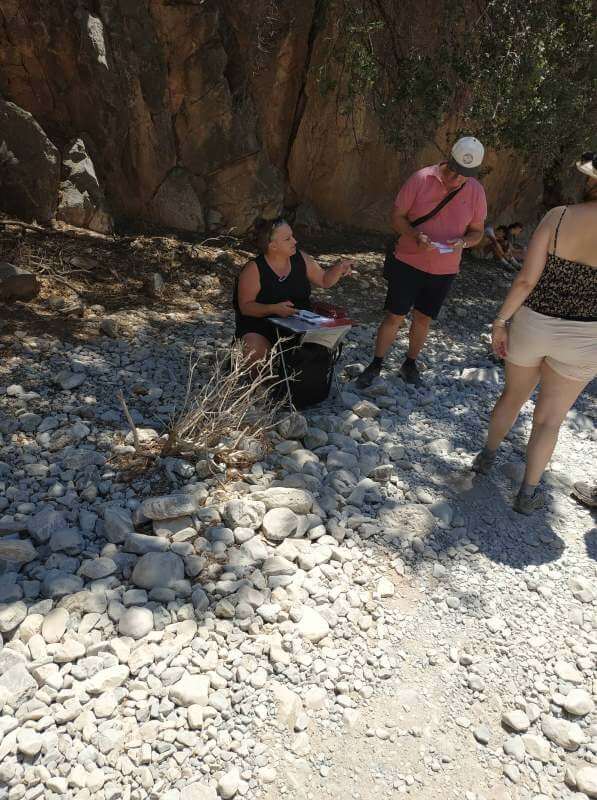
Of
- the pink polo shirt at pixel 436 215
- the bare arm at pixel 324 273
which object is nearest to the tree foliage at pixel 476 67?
the pink polo shirt at pixel 436 215

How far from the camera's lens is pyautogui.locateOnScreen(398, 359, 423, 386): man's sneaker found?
454 centimetres

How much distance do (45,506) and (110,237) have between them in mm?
3927

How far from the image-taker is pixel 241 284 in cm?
370

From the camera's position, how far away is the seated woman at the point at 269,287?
12.1ft

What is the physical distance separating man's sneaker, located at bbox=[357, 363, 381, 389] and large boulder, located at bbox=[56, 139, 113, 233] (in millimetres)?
3292

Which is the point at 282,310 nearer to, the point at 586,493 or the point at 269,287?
the point at 269,287

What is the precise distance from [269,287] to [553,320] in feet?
5.30

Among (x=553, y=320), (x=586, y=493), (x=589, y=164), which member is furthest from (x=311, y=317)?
(x=586, y=493)

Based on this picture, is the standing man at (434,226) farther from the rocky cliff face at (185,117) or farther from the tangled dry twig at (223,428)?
the rocky cliff face at (185,117)

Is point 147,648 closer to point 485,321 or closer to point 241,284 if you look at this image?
point 241,284

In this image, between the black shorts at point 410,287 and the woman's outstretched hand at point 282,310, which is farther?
the black shorts at point 410,287

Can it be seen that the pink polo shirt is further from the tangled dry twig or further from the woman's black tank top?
the tangled dry twig

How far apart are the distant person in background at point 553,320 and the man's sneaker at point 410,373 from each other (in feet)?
4.43

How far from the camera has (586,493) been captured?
11.3 feet
